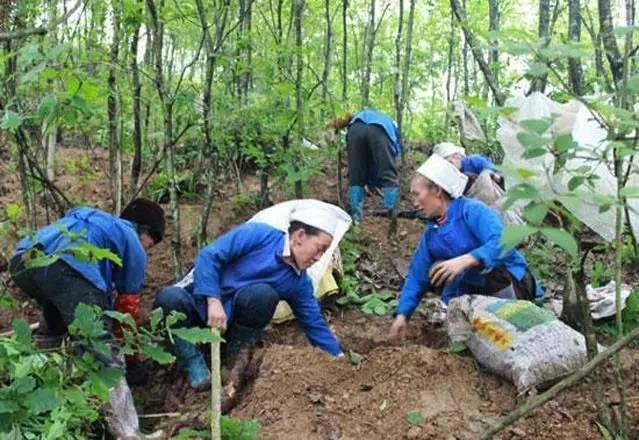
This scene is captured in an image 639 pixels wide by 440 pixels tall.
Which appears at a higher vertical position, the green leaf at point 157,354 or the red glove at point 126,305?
the green leaf at point 157,354

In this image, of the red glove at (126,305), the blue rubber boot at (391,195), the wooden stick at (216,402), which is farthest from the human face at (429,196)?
the blue rubber boot at (391,195)

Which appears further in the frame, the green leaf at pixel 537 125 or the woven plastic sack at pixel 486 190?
the woven plastic sack at pixel 486 190

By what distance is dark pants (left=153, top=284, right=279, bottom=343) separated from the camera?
410cm

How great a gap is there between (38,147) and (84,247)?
10.6 feet

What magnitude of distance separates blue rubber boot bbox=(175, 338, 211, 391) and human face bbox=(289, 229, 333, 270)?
0.79m

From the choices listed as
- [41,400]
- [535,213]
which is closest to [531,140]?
[535,213]

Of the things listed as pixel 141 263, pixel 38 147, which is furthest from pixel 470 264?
pixel 38 147

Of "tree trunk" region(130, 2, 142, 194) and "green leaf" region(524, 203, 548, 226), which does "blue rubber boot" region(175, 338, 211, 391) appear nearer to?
"tree trunk" region(130, 2, 142, 194)

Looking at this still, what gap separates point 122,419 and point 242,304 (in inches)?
34.9

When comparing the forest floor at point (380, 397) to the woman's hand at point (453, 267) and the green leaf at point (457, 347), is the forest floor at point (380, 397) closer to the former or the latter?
the green leaf at point (457, 347)

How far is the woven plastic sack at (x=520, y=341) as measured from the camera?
3.37 m

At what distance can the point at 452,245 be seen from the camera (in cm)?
427

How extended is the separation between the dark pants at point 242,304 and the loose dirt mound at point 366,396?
298mm

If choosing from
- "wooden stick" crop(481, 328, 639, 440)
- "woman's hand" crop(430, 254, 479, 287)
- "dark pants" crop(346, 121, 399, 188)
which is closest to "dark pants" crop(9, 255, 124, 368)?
"woman's hand" crop(430, 254, 479, 287)
